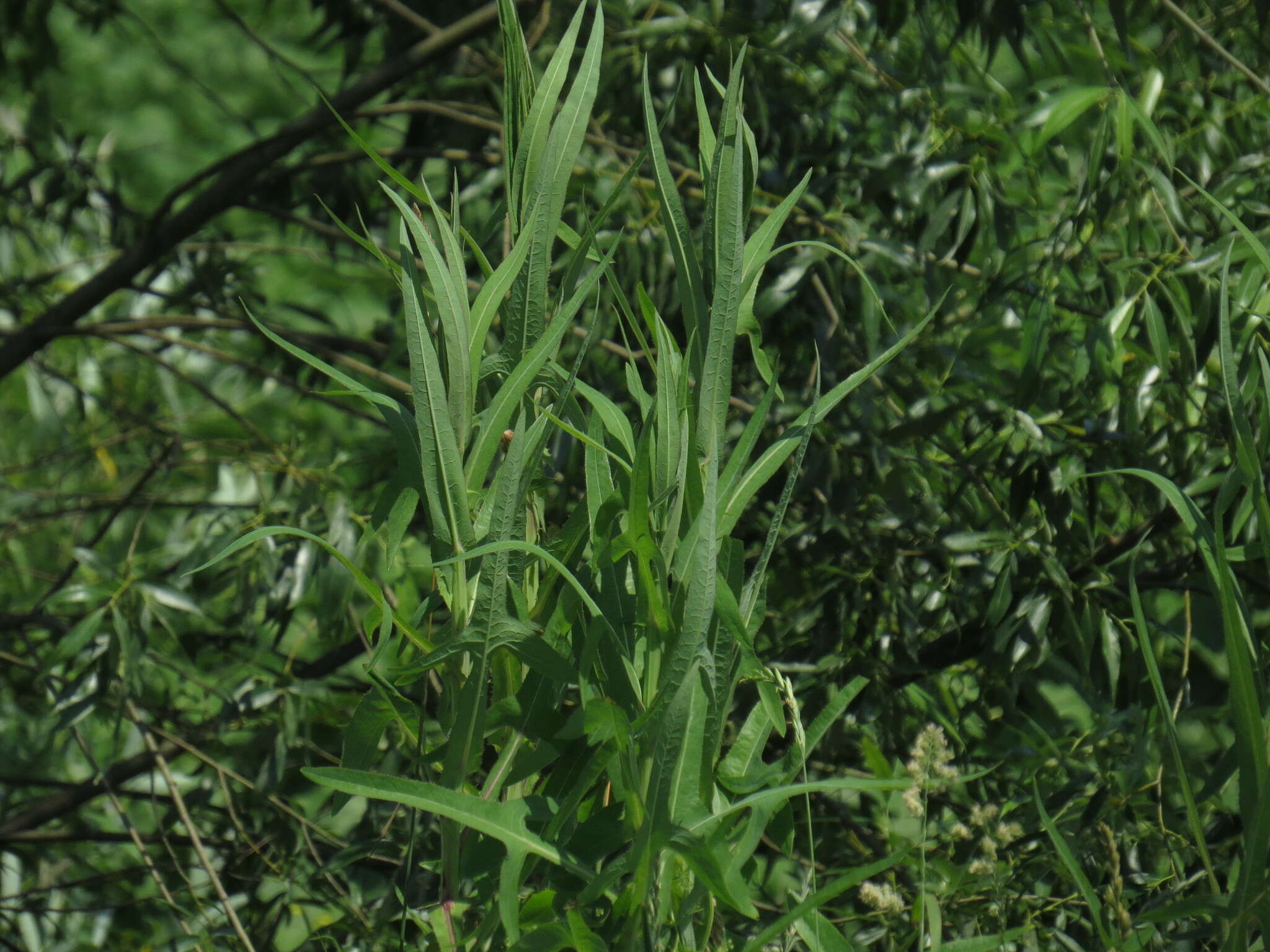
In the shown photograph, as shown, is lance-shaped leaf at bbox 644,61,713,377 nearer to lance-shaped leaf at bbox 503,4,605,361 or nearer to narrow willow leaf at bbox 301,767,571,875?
lance-shaped leaf at bbox 503,4,605,361

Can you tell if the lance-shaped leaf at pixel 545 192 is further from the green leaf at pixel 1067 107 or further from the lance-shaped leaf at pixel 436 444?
the green leaf at pixel 1067 107

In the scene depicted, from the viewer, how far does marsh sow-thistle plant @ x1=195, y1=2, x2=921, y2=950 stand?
0.38 meters

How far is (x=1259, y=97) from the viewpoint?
1.07 metres

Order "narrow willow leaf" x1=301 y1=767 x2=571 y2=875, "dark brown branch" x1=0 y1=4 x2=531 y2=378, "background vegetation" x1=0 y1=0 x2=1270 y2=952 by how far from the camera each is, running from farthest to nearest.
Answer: "dark brown branch" x1=0 y1=4 x2=531 y2=378 < "background vegetation" x1=0 y1=0 x2=1270 y2=952 < "narrow willow leaf" x1=301 y1=767 x2=571 y2=875

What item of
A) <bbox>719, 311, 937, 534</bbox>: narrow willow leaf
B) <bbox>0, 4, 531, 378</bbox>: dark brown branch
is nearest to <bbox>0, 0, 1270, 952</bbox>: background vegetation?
<bbox>0, 4, 531, 378</bbox>: dark brown branch

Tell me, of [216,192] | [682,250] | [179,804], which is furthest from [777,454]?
[216,192]

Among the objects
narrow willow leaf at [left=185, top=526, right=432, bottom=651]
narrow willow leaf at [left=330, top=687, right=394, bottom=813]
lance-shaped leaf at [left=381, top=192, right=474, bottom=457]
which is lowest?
narrow willow leaf at [left=330, top=687, right=394, bottom=813]

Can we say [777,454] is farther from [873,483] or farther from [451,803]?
[873,483]

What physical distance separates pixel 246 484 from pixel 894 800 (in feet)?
2.55

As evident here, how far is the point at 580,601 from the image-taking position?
43 cm

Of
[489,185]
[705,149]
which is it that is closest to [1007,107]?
[489,185]

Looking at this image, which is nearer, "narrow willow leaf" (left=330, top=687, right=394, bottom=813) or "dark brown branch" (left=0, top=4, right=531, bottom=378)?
"narrow willow leaf" (left=330, top=687, right=394, bottom=813)

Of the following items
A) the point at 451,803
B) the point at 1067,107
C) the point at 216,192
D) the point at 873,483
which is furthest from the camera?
the point at 216,192

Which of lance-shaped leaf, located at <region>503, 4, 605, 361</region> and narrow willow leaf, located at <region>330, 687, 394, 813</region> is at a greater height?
lance-shaped leaf, located at <region>503, 4, 605, 361</region>
